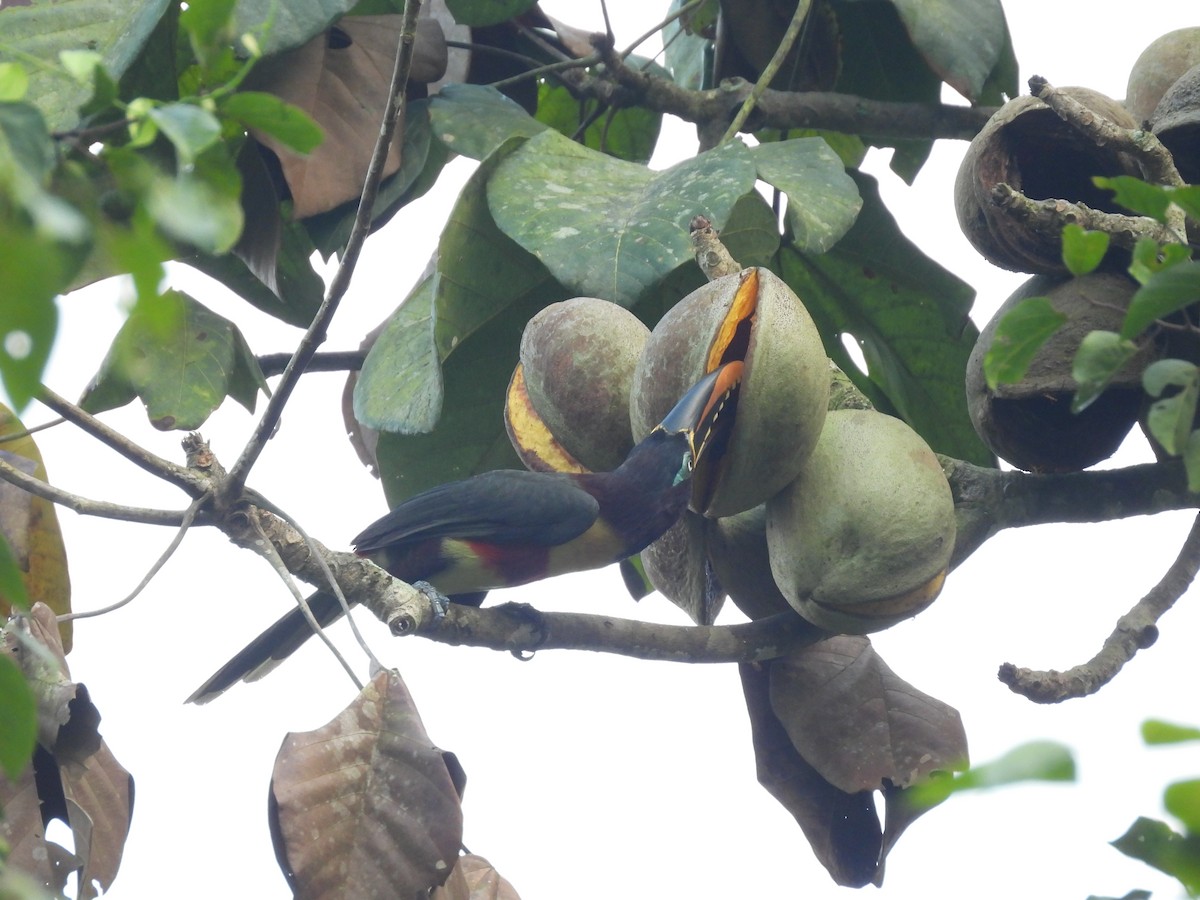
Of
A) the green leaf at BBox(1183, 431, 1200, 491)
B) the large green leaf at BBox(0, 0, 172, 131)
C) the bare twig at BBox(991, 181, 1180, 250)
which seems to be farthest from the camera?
the large green leaf at BBox(0, 0, 172, 131)

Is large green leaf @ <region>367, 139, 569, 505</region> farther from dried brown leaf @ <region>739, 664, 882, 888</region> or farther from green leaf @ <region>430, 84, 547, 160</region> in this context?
dried brown leaf @ <region>739, 664, 882, 888</region>

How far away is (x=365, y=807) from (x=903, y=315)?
75.9 inches

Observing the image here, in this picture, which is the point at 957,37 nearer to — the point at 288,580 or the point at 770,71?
the point at 770,71

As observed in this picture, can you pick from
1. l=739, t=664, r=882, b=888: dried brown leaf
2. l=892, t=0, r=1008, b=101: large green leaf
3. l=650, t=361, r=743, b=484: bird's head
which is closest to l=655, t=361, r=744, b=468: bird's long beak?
l=650, t=361, r=743, b=484: bird's head

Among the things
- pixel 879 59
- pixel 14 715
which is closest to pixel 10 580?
pixel 14 715

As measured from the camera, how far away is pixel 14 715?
77 centimetres

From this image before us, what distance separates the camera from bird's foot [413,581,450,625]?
211 centimetres

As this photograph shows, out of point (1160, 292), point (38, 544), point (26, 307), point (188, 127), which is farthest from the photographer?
point (38, 544)

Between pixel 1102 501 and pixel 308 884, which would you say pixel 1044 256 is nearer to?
pixel 1102 501

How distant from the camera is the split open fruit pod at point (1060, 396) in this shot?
2098 mm

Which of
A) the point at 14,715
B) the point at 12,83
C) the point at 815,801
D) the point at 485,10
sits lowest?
the point at 14,715

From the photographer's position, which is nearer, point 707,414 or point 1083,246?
point 1083,246

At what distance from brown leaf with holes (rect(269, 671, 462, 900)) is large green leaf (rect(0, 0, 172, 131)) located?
129 cm

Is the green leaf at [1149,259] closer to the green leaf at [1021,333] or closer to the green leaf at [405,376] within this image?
the green leaf at [1021,333]
